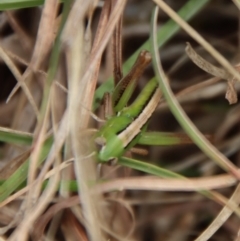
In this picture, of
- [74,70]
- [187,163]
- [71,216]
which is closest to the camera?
[74,70]

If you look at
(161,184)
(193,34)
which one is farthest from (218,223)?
(193,34)

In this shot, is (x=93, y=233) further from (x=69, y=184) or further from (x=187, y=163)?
(x=187, y=163)

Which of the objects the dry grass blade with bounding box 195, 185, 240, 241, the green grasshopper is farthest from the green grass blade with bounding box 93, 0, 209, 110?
the dry grass blade with bounding box 195, 185, 240, 241

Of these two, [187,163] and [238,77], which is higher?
[238,77]

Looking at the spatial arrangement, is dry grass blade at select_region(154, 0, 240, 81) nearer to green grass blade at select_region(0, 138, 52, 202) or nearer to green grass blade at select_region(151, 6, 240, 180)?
green grass blade at select_region(151, 6, 240, 180)

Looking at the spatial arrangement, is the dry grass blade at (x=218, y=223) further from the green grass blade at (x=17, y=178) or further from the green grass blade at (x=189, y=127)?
the green grass blade at (x=17, y=178)

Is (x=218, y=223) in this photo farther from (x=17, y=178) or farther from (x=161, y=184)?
(x=17, y=178)

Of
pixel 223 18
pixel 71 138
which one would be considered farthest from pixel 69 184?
pixel 223 18

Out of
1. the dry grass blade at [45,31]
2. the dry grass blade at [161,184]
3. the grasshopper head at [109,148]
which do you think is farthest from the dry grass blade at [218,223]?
the dry grass blade at [45,31]
